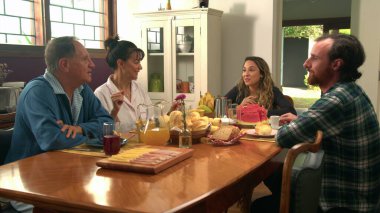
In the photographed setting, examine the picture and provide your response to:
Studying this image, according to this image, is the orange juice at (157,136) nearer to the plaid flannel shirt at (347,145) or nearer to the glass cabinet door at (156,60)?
the plaid flannel shirt at (347,145)

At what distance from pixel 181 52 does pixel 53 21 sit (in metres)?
1.34

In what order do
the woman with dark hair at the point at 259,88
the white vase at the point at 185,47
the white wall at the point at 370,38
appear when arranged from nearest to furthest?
1. the woman with dark hair at the point at 259,88
2. the white wall at the point at 370,38
3. the white vase at the point at 185,47

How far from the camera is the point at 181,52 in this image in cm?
409

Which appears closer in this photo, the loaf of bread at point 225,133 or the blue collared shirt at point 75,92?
the loaf of bread at point 225,133

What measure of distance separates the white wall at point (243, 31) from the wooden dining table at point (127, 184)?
259 cm

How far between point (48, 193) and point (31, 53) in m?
2.63

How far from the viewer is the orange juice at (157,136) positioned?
1690 millimetres

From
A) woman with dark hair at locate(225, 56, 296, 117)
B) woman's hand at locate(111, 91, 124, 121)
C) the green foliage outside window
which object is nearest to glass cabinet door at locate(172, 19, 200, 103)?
woman with dark hair at locate(225, 56, 296, 117)

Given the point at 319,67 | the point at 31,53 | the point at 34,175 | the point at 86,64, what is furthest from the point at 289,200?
the point at 31,53

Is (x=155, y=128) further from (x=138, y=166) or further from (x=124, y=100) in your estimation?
(x=124, y=100)

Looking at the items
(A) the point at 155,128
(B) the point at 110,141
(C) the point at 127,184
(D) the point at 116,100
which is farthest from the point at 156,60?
(C) the point at 127,184

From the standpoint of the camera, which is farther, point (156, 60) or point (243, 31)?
point (156, 60)

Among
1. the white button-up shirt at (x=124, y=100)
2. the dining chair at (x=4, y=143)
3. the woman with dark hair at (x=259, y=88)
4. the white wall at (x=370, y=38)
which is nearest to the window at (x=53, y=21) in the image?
the white button-up shirt at (x=124, y=100)

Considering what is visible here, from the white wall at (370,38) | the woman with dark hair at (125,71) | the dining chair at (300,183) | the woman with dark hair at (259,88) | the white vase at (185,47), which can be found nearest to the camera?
the dining chair at (300,183)
